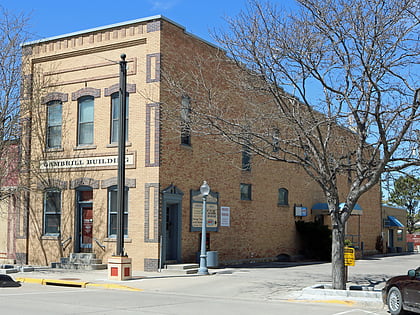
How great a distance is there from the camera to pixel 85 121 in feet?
80.0

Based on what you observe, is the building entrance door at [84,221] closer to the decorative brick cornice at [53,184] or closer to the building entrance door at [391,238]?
the decorative brick cornice at [53,184]

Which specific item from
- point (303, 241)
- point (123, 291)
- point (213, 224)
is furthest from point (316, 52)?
point (303, 241)

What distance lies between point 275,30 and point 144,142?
8.27m

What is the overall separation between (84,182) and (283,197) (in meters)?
12.4

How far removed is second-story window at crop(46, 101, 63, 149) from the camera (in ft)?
82.4

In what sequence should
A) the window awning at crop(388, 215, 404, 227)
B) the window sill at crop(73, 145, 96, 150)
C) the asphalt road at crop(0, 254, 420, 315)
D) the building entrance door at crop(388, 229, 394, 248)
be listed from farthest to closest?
the building entrance door at crop(388, 229, 394, 248)
the window awning at crop(388, 215, 404, 227)
the window sill at crop(73, 145, 96, 150)
the asphalt road at crop(0, 254, 420, 315)

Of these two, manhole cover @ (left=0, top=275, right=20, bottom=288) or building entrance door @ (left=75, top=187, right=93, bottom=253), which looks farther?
building entrance door @ (left=75, top=187, right=93, bottom=253)

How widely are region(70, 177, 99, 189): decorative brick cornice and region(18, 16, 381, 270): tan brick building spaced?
5cm

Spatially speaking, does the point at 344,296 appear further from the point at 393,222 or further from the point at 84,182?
the point at 393,222

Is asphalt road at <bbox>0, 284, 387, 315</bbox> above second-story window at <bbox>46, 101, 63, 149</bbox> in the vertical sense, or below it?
below

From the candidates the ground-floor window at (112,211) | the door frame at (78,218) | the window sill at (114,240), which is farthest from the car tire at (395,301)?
the door frame at (78,218)

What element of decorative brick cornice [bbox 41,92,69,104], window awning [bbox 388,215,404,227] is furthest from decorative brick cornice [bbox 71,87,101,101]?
window awning [bbox 388,215,404,227]

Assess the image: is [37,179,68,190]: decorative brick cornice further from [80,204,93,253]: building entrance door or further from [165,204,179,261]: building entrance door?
[165,204,179,261]: building entrance door

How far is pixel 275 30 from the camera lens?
1612cm
